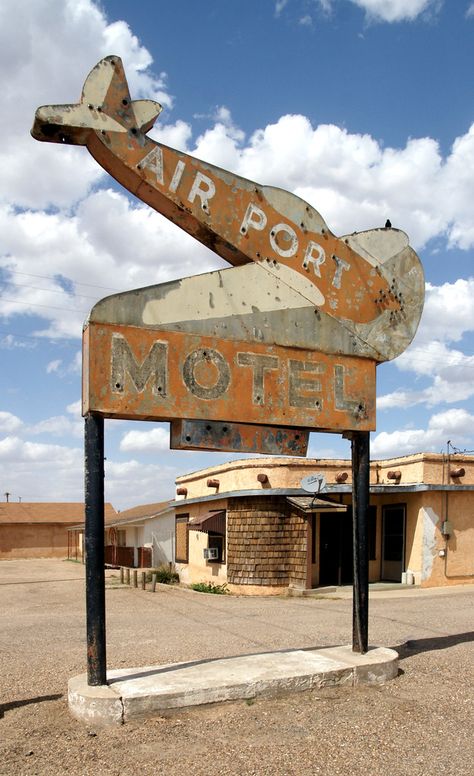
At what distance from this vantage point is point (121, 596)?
18.4 metres

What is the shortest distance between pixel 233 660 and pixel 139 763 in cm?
253

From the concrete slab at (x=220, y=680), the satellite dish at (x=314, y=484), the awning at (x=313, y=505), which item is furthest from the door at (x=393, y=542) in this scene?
the concrete slab at (x=220, y=680)

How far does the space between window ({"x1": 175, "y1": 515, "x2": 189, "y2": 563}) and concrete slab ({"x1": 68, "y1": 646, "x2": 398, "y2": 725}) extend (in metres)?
17.1

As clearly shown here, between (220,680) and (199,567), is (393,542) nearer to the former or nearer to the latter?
(199,567)

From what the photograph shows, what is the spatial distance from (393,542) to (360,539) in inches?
480

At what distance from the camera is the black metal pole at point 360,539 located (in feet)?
26.9

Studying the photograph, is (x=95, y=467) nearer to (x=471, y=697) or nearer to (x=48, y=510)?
(x=471, y=697)

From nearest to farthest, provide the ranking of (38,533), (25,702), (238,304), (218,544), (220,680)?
1. (220,680)
2. (25,702)
3. (238,304)
4. (218,544)
5. (38,533)

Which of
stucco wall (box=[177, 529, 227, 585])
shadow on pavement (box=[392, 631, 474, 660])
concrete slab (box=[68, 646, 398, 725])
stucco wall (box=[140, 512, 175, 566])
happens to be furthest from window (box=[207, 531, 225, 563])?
concrete slab (box=[68, 646, 398, 725])

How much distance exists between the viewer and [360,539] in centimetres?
842

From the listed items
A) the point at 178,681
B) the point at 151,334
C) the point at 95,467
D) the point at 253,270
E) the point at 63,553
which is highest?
the point at 253,270

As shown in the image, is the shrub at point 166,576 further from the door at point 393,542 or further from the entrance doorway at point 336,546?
the door at point 393,542

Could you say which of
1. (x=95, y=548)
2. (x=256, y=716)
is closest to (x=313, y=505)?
(x=256, y=716)

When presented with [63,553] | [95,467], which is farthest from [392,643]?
[63,553]
